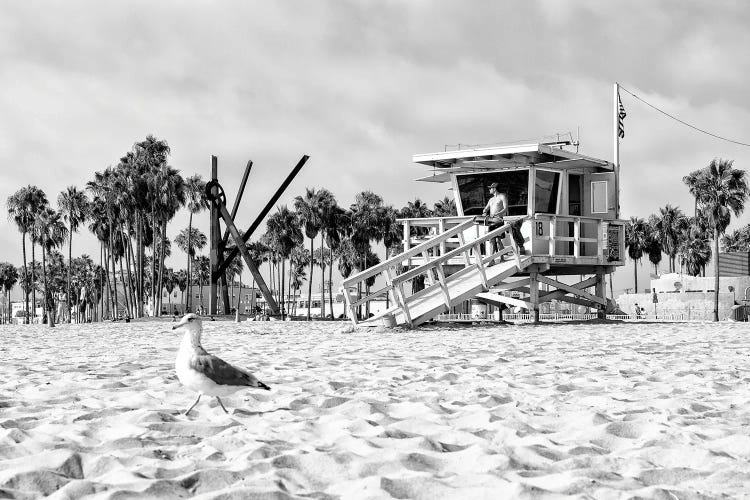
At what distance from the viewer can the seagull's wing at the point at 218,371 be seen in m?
5.19

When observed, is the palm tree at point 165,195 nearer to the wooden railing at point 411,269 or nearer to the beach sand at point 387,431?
the wooden railing at point 411,269

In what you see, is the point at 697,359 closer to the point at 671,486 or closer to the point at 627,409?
the point at 627,409

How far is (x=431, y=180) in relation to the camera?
23.8 metres

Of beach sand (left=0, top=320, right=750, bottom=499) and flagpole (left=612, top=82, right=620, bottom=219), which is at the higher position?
flagpole (left=612, top=82, right=620, bottom=219)

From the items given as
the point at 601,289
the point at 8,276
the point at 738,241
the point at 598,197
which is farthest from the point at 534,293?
the point at 8,276

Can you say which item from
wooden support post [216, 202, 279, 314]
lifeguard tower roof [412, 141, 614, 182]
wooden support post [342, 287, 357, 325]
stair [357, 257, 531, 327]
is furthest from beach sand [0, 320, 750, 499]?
wooden support post [216, 202, 279, 314]

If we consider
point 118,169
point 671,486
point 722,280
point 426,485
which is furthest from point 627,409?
point 722,280

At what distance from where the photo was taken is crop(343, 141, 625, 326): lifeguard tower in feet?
63.2

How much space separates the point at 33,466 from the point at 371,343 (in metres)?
8.64

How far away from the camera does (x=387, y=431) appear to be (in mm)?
4883

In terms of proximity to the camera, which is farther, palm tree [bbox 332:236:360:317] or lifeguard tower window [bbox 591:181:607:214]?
palm tree [bbox 332:236:360:317]

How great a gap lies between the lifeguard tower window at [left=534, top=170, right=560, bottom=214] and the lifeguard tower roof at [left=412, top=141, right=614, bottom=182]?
11.5 inches

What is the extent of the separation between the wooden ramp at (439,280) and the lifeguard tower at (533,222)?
0.07 m

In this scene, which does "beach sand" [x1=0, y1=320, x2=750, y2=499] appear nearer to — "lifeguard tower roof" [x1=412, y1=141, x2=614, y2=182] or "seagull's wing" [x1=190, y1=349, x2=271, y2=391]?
Result: "seagull's wing" [x1=190, y1=349, x2=271, y2=391]
